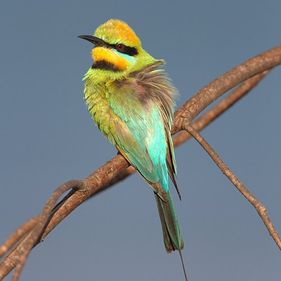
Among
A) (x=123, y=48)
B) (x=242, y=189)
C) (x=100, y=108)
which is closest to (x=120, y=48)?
(x=123, y=48)

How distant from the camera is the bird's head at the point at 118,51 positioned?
6.70ft

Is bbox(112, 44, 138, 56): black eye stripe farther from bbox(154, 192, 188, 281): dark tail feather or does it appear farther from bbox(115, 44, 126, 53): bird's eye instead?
bbox(154, 192, 188, 281): dark tail feather

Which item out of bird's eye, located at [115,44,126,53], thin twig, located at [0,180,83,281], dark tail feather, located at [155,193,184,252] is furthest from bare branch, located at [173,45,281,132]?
thin twig, located at [0,180,83,281]

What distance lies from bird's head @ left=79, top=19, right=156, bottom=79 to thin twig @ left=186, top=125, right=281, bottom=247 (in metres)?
0.63

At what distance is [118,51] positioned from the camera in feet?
6.70

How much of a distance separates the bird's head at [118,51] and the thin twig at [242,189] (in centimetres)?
63

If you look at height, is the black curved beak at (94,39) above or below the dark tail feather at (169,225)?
above

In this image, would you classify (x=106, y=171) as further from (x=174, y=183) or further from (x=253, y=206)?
(x=253, y=206)

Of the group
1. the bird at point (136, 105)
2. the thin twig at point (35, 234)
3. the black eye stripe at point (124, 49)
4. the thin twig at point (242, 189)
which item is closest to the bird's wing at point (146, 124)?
the bird at point (136, 105)

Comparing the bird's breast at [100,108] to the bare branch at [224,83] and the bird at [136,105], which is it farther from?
the bare branch at [224,83]

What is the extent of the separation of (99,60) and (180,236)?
28.8 inches

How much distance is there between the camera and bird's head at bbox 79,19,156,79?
2043 millimetres

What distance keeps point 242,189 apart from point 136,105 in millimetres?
665

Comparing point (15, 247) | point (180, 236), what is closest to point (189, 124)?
point (180, 236)
